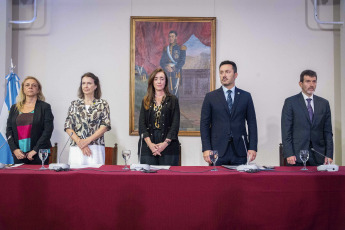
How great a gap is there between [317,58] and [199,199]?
3.46 meters

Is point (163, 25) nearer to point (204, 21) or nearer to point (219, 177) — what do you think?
point (204, 21)

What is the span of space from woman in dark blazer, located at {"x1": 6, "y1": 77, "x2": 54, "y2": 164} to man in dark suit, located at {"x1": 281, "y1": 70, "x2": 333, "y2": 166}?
2345mm

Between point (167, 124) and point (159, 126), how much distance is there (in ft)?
0.27

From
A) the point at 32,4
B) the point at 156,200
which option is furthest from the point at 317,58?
the point at 32,4

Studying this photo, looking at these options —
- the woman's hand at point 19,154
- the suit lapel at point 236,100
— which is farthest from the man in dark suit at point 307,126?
the woman's hand at point 19,154

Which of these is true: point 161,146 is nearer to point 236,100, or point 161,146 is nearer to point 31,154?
point 236,100

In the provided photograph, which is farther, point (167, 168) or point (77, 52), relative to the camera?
point (77, 52)

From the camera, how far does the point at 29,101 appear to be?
382 cm

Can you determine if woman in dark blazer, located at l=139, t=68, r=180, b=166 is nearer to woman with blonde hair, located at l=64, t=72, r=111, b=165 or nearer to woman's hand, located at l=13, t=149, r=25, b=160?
woman with blonde hair, located at l=64, t=72, r=111, b=165

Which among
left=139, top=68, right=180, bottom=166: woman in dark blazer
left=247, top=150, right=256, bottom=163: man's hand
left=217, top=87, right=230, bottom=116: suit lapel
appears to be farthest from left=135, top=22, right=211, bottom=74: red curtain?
left=247, top=150, right=256, bottom=163: man's hand

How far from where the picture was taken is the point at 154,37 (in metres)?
4.96

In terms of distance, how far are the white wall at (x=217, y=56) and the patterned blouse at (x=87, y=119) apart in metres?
1.45

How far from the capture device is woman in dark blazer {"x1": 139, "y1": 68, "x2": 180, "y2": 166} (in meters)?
3.46

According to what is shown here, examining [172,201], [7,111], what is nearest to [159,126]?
[172,201]
